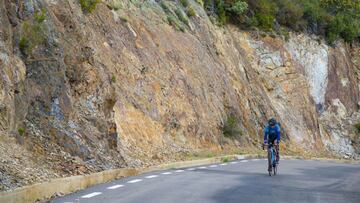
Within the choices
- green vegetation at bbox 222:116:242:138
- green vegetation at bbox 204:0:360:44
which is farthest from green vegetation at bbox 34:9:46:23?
green vegetation at bbox 204:0:360:44

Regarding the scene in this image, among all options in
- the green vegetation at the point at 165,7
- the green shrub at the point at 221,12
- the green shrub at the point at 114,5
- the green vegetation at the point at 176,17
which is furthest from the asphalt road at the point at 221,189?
the green shrub at the point at 221,12

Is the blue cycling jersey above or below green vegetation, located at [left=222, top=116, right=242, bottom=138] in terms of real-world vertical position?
above

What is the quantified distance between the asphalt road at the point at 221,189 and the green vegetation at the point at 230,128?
13948 mm

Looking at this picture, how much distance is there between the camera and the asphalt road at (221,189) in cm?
1162

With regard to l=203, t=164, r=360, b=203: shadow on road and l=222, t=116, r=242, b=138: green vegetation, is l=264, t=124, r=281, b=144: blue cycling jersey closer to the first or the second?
l=203, t=164, r=360, b=203: shadow on road

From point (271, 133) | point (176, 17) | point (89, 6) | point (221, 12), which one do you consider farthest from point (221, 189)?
point (221, 12)

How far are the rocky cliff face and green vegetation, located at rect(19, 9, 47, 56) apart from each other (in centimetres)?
4

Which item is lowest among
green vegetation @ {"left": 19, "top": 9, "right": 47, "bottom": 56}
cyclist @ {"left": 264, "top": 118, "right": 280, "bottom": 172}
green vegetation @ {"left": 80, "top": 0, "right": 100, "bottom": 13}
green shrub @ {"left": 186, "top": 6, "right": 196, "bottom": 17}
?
cyclist @ {"left": 264, "top": 118, "right": 280, "bottom": 172}

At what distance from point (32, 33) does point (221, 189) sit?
710cm

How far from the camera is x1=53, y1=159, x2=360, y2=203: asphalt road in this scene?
458 inches

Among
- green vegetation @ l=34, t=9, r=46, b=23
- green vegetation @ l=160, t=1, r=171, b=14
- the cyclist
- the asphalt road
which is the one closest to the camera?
the asphalt road

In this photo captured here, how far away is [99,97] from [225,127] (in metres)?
13.4

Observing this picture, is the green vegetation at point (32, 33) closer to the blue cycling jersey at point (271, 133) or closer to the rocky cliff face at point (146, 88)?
the rocky cliff face at point (146, 88)

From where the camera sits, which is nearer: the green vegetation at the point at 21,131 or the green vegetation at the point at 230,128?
the green vegetation at the point at 21,131
